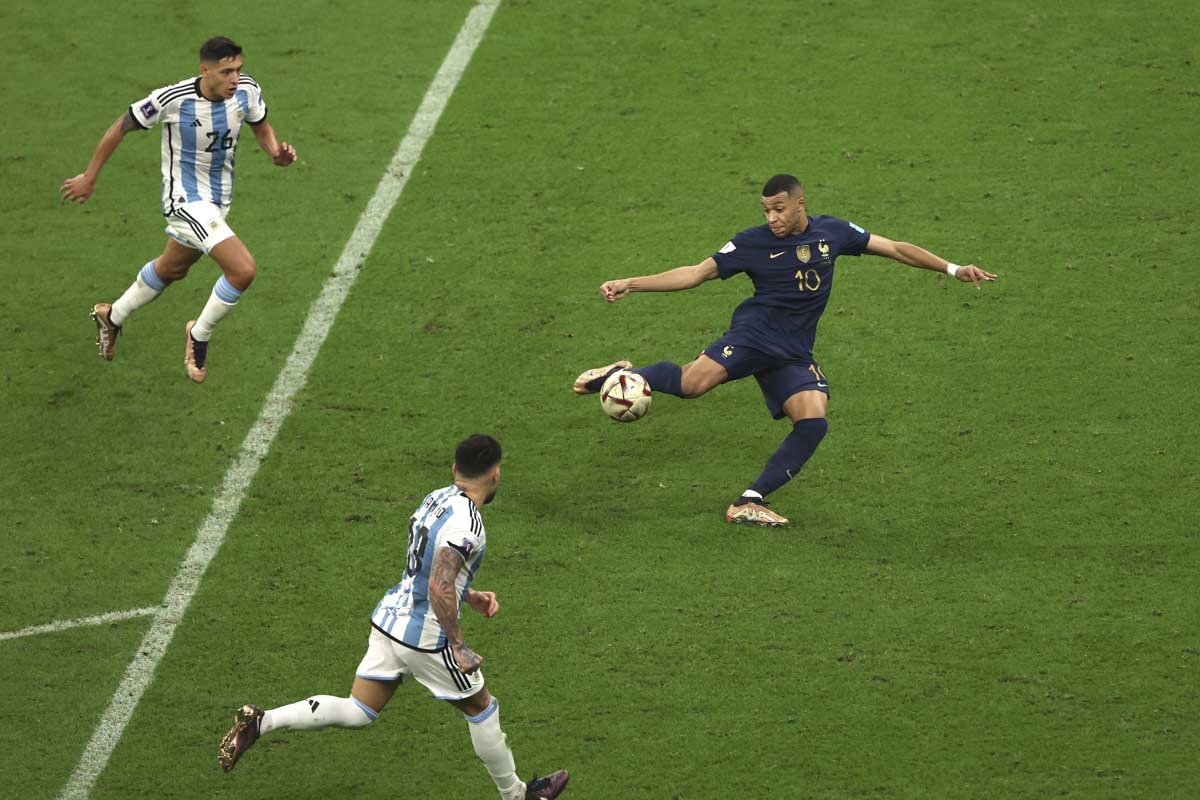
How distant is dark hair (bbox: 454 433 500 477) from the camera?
6.52m

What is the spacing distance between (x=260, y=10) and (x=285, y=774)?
28.2 feet

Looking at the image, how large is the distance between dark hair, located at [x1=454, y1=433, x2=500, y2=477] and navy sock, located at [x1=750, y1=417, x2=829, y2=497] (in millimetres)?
2606

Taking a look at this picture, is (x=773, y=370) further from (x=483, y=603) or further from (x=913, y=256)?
(x=483, y=603)

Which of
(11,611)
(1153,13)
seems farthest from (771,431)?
(1153,13)

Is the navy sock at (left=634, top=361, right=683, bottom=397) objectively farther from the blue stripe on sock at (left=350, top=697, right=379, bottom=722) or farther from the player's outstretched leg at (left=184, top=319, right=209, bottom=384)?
the blue stripe on sock at (left=350, top=697, right=379, bottom=722)

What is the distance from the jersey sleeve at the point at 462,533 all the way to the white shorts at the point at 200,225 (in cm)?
363

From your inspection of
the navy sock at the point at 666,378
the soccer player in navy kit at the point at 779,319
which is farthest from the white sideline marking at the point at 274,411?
the navy sock at the point at 666,378

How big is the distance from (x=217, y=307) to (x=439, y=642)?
367 cm

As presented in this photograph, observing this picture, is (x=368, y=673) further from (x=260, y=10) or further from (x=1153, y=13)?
(x=1153, y=13)

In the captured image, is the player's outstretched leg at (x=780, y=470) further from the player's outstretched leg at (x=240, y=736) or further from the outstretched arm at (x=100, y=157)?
the outstretched arm at (x=100, y=157)

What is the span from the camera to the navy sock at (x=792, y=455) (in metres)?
8.73

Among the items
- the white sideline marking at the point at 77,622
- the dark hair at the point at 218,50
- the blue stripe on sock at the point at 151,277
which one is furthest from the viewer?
the blue stripe on sock at the point at 151,277

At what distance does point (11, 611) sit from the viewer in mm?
8273

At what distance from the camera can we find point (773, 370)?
8977mm
